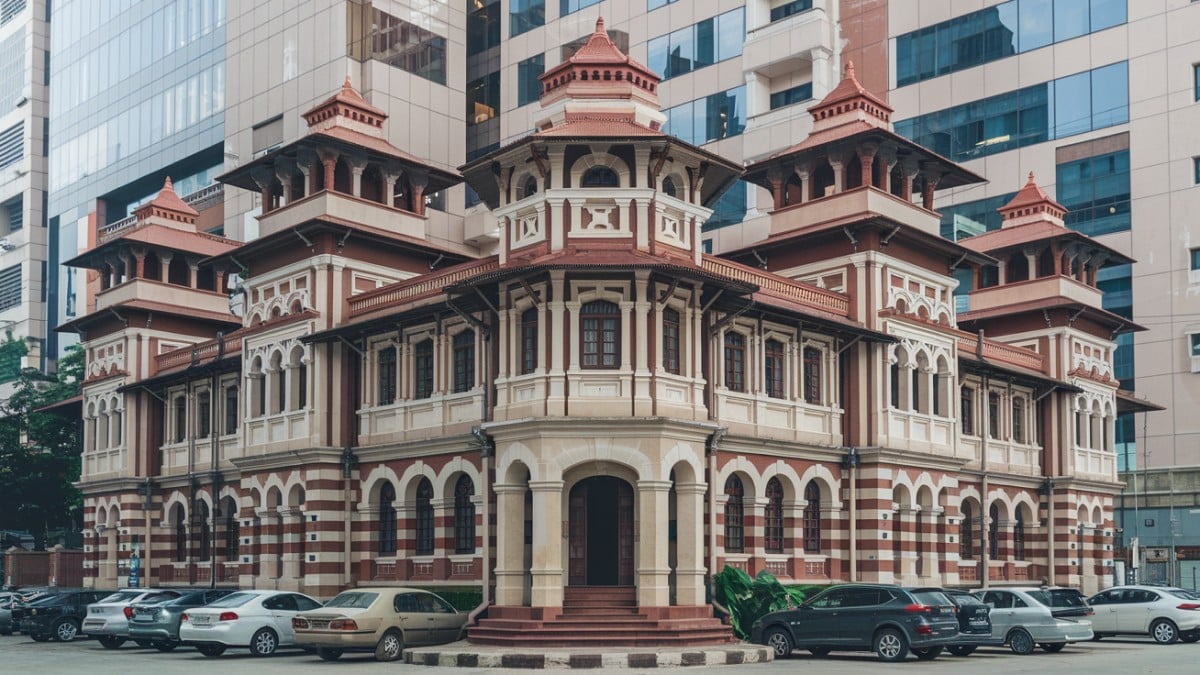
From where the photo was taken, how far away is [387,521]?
1578 inches

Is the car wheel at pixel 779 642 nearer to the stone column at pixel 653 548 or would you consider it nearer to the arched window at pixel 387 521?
the stone column at pixel 653 548

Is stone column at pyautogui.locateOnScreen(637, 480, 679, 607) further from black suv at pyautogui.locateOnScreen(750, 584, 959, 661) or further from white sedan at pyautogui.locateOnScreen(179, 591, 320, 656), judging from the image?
white sedan at pyautogui.locateOnScreen(179, 591, 320, 656)

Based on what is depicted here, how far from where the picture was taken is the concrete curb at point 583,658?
2925 centimetres

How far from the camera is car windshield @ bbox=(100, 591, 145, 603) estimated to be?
36.8 m

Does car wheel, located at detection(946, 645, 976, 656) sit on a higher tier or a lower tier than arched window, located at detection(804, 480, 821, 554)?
lower

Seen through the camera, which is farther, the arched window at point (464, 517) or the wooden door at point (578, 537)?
the arched window at point (464, 517)

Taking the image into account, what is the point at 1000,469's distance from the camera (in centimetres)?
4722

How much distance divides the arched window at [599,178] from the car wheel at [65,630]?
1921 cm

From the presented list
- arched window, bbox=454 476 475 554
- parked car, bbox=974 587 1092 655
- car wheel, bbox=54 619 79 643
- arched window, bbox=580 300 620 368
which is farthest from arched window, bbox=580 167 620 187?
car wheel, bbox=54 619 79 643

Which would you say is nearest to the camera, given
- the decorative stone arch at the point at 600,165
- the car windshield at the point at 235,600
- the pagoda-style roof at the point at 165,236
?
the car windshield at the point at 235,600

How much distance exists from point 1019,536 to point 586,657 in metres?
24.9

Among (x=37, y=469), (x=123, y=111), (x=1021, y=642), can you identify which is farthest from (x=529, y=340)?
(x=123, y=111)

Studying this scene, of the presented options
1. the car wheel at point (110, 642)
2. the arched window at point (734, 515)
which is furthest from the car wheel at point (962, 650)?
the car wheel at point (110, 642)

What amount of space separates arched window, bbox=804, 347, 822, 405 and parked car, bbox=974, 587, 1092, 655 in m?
7.73
